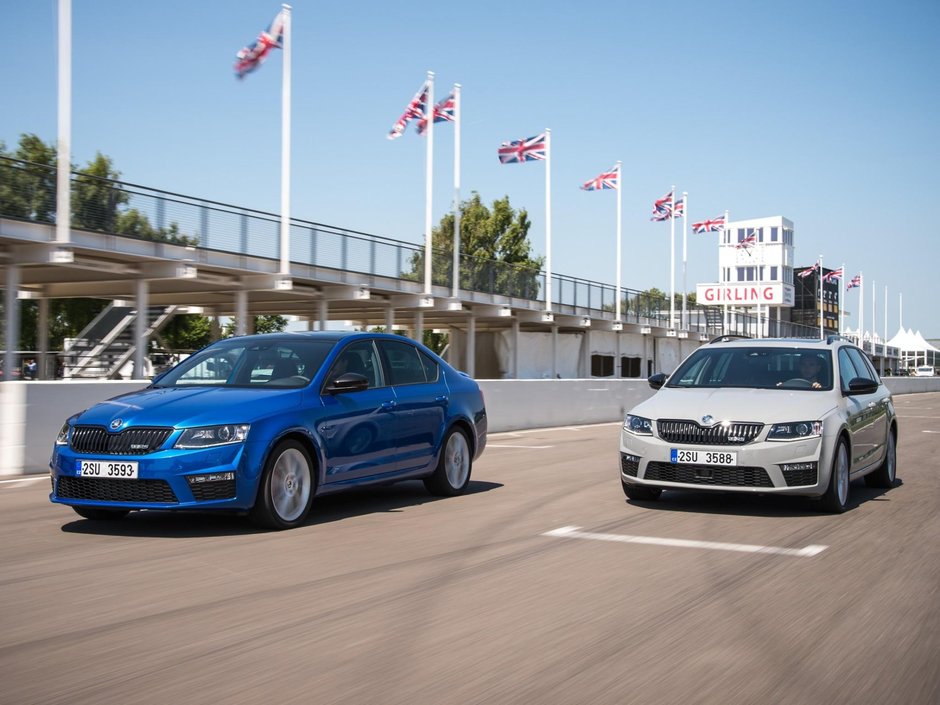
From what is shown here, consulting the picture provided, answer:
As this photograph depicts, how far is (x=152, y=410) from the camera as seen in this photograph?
8102mm

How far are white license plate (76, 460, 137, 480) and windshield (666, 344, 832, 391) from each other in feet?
17.7

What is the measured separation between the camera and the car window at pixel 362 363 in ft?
31.1

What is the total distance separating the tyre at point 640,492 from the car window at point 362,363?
97.2 inches

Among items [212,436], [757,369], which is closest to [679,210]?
[757,369]

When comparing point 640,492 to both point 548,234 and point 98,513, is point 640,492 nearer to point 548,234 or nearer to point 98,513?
point 98,513

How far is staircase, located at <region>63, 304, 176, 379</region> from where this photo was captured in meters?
38.7

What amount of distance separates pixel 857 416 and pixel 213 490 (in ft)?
19.6

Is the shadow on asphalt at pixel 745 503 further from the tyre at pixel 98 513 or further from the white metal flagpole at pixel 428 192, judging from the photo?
the white metal flagpole at pixel 428 192

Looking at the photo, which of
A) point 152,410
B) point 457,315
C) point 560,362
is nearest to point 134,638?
point 152,410

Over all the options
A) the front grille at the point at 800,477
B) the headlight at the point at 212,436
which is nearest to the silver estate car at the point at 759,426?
the front grille at the point at 800,477

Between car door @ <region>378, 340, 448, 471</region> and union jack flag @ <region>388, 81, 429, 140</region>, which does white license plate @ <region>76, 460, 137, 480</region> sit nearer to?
car door @ <region>378, 340, 448, 471</region>

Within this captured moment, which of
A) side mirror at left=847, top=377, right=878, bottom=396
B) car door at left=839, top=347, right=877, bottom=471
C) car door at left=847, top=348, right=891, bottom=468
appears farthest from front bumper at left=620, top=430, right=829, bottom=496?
car door at left=847, top=348, right=891, bottom=468

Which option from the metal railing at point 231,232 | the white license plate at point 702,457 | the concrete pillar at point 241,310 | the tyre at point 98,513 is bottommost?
the tyre at point 98,513

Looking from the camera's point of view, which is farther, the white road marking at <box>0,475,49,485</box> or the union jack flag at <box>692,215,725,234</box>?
the union jack flag at <box>692,215,725,234</box>
